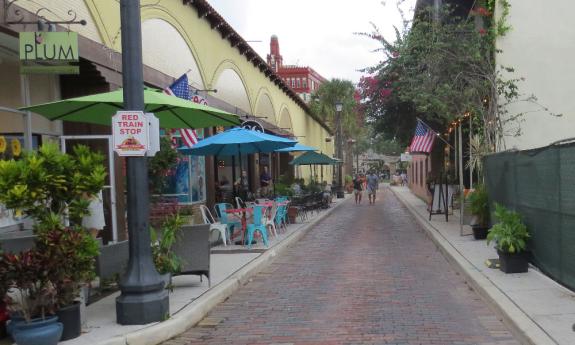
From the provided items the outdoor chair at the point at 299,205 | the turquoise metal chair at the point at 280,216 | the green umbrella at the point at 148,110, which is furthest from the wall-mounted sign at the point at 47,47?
the outdoor chair at the point at 299,205

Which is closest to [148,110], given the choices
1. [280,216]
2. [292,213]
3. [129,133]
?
[129,133]

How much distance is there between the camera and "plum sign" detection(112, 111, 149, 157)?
6.28 metres

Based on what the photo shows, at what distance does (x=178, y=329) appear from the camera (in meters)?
6.32

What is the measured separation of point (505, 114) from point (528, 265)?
7.36 m

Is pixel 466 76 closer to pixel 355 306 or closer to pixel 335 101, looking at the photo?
pixel 355 306

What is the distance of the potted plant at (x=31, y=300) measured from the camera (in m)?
5.25

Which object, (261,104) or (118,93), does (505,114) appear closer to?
(118,93)

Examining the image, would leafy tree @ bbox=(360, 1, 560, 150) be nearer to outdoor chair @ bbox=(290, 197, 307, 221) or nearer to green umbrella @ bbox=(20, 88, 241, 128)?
outdoor chair @ bbox=(290, 197, 307, 221)

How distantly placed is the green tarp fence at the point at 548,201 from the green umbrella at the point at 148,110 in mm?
4430

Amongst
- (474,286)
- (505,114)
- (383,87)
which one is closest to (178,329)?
(474,286)

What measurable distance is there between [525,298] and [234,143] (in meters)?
7.57

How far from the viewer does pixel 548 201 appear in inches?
305

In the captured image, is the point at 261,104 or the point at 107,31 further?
the point at 261,104

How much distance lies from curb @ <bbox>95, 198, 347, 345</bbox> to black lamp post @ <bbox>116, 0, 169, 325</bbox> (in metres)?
0.20
